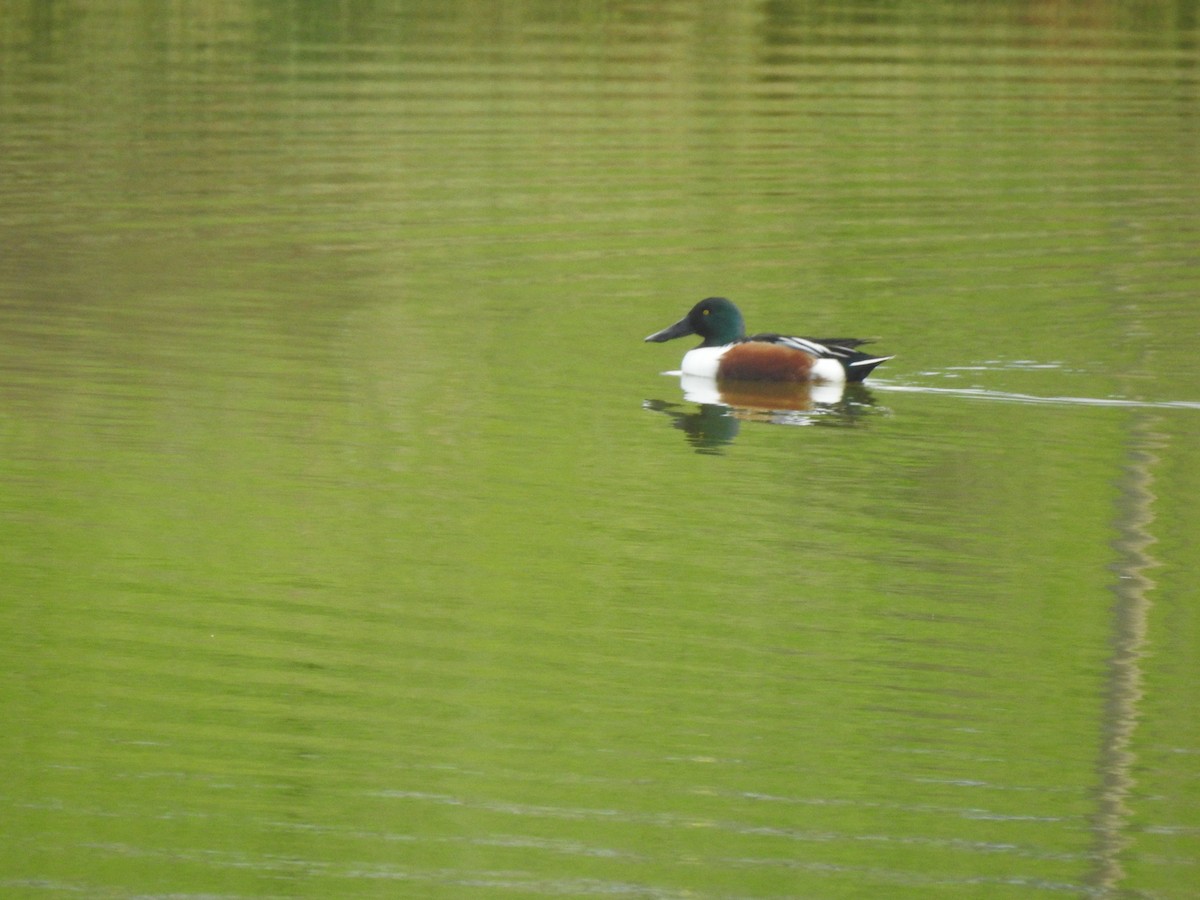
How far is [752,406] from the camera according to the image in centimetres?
1178

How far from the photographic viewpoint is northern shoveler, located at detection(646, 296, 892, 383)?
11844mm

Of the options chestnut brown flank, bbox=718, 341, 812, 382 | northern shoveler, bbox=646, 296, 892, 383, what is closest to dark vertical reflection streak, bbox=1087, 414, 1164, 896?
northern shoveler, bbox=646, 296, 892, 383

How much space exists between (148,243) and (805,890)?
11.8m

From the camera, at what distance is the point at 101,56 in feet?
96.3

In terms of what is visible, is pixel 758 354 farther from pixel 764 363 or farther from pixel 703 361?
pixel 703 361

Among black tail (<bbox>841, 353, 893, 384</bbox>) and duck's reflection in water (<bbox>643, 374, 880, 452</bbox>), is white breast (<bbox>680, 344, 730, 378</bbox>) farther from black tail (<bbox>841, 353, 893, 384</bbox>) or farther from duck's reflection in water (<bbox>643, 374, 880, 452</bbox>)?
black tail (<bbox>841, 353, 893, 384</bbox>)

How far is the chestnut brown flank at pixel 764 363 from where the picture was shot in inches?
471

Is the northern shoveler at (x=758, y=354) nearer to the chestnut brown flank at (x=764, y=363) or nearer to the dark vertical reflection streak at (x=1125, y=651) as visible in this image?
the chestnut brown flank at (x=764, y=363)

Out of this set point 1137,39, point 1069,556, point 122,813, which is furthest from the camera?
point 1137,39

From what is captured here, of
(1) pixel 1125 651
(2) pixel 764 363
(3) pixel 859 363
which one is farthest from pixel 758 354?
(1) pixel 1125 651

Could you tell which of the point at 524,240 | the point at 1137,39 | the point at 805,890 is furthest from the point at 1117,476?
the point at 1137,39

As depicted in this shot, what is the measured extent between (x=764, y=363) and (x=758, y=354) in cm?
6

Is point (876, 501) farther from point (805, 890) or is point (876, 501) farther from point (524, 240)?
point (524, 240)

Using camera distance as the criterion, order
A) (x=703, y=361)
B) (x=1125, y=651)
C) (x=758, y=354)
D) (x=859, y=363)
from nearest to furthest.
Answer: (x=1125, y=651) < (x=859, y=363) < (x=758, y=354) < (x=703, y=361)
